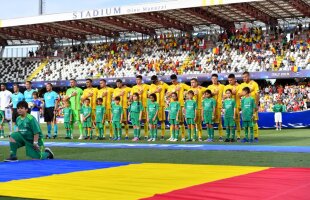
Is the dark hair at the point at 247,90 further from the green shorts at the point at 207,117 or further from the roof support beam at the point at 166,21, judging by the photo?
the roof support beam at the point at 166,21

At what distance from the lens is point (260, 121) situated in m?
24.3

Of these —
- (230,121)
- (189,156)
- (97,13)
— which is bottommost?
(189,156)

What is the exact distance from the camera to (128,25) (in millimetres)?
43344

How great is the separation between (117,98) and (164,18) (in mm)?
25308

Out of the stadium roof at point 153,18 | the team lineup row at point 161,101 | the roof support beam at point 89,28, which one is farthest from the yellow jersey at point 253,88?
the roof support beam at point 89,28

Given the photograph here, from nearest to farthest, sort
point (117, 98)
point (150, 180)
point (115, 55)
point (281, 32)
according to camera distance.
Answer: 1. point (150, 180)
2. point (117, 98)
3. point (281, 32)
4. point (115, 55)

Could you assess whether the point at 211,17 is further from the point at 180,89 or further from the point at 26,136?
the point at 26,136

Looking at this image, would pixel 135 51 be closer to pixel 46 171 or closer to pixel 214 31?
pixel 214 31

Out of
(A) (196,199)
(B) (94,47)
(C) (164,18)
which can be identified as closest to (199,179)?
(A) (196,199)

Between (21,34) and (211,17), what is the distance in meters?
19.3

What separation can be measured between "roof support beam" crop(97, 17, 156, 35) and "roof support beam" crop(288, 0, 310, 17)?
13.5 m

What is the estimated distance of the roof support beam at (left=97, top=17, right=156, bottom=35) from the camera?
41875 millimetres

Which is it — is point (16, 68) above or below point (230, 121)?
above

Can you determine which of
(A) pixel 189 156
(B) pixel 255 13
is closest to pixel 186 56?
(B) pixel 255 13
